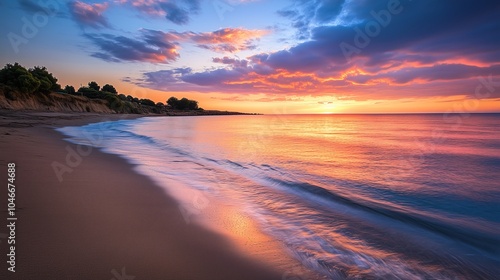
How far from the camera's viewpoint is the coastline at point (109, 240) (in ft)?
7.88

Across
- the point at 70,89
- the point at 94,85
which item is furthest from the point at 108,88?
the point at 70,89

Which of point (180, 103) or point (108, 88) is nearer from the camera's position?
point (108, 88)

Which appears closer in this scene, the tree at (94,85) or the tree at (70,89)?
the tree at (70,89)

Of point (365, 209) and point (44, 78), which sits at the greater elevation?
point (44, 78)

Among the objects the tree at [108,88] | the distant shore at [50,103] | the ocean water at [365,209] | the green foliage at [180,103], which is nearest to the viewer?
the ocean water at [365,209]

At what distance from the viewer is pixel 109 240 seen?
2.96 m

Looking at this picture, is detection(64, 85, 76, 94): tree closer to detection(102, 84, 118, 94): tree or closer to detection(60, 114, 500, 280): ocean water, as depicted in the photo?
detection(102, 84, 118, 94): tree

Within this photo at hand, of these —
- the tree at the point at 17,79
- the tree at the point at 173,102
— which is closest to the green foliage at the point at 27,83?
the tree at the point at 17,79

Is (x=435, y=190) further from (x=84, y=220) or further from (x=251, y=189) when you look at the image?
(x=84, y=220)

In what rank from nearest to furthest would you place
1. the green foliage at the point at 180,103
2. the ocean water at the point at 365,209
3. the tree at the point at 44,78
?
1. the ocean water at the point at 365,209
2. the tree at the point at 44,78
3. the green foliage at the point at 180,103

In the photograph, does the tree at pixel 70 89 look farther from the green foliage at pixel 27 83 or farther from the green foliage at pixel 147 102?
the green foliage at pixel 147 102

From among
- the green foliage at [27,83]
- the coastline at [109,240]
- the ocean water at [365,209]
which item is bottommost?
the ocean water at [365,209]

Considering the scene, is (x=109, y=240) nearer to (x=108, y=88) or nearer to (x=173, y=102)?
(x=108, y=88)

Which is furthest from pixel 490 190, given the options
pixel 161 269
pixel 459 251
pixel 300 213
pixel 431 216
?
pixel 161 269
